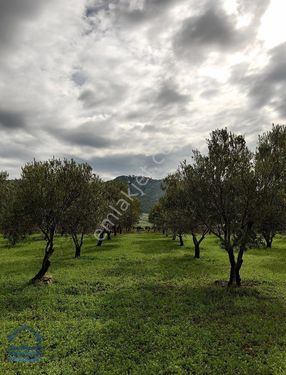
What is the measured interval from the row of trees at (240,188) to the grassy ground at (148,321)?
6697mm

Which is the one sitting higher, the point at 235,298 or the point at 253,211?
the point at 253,211

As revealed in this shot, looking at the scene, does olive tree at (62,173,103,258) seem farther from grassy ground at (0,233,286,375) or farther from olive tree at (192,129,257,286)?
olive tree at (192,129,257,286)

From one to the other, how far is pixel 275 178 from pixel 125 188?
67168 mm

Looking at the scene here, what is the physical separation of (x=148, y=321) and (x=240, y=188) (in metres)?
16.3

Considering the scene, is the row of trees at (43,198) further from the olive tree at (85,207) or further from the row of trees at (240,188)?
the row of trees at (240,188)

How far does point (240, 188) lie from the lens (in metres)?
31.3

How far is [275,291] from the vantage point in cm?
3262

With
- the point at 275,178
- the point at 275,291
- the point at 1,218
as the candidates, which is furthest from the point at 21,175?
the point at 275,291

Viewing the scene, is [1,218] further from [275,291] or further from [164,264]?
[275,291]

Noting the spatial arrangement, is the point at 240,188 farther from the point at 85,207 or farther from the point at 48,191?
the point at 85,207

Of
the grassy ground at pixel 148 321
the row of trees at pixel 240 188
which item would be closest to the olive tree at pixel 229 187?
the row of trees at pixel 240 188

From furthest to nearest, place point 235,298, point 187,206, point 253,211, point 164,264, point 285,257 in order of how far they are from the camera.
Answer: point 285,257 < point 164,264 < point 187,206 < point 253,211 < point 235,298

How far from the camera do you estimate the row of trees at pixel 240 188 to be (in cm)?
3070

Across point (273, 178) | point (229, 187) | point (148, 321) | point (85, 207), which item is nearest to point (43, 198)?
point (85, 207)
